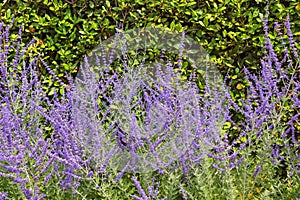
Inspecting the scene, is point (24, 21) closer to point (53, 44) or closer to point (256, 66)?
point (53, 44)

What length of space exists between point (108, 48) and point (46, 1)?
709 mm

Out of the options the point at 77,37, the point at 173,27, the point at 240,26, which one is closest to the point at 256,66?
the point at 240,26

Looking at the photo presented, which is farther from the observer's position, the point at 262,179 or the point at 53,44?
the point at 53,44

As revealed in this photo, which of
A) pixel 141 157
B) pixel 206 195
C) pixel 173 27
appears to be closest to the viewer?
pixel 206 195

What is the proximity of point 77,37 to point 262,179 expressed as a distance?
246 cm

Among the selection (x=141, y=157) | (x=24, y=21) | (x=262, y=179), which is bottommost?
(x=262, y=179)

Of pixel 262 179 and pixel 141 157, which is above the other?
pixel 141 157

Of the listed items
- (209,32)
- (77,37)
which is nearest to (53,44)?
(77,37)

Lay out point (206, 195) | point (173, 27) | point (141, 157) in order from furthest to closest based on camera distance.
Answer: point (173, 27), point (141, 157), point (206, 195)

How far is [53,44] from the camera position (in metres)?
5.08

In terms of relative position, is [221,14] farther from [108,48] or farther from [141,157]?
[141,157]

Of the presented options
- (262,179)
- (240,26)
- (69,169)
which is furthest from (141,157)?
(240,26)

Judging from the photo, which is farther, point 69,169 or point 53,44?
point 53,44

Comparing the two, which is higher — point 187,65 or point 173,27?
point 173,27
